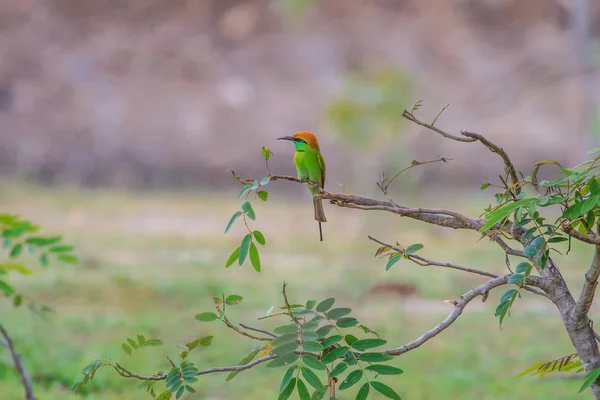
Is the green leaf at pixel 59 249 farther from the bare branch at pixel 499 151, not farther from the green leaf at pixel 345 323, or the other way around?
the bare branch at pixel 499 151

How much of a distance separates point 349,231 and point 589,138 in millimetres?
1964

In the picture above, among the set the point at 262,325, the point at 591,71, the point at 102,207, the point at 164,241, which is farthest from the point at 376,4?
the point at 262,325

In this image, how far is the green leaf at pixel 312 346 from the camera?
0.61 metres

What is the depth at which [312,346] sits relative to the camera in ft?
2.02

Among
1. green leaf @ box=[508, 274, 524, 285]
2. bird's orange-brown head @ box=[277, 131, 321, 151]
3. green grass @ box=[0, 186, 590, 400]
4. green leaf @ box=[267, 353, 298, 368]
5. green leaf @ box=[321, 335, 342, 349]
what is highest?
green grass @ box=[0, 186, 590, 400]

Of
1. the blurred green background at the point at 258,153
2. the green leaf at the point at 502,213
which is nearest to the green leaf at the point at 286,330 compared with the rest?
the green leaf at the point at 502,213

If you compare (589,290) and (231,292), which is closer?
(589,290)

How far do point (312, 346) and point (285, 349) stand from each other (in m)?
0.02

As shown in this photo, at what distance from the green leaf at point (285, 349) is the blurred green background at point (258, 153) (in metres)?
1.05

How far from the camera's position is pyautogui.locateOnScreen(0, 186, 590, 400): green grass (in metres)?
1.75

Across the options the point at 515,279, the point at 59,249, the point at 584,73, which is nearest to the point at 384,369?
the point at 515,279

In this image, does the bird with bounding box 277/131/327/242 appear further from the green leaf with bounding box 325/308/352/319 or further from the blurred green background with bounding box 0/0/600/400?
the blurred green background with bounding box 0/0/600/400

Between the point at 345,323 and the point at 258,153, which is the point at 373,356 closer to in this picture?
the point at 345,323

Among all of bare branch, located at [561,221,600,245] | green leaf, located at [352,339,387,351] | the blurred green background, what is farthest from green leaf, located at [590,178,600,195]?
the blurred green background
